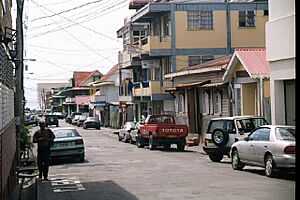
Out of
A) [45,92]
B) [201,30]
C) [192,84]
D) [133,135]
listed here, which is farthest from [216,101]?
[45,92]

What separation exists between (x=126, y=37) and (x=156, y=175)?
39.6 meters

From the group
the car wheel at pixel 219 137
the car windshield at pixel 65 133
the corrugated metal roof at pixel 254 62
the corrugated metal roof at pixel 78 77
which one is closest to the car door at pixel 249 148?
the car wheel at pixel 219 137

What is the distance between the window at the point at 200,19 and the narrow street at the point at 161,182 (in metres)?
21.0

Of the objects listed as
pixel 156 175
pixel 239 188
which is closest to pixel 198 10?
pixel 156 175

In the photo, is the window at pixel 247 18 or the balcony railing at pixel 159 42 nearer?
the balcony railing at pixel 159 42

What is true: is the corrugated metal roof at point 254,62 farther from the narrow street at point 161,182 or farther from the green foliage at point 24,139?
the green foliage at point 24,139

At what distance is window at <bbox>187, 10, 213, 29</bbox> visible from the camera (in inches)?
1598

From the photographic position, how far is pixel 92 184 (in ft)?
49.0

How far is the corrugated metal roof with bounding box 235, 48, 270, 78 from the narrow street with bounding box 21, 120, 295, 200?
5.46 metres

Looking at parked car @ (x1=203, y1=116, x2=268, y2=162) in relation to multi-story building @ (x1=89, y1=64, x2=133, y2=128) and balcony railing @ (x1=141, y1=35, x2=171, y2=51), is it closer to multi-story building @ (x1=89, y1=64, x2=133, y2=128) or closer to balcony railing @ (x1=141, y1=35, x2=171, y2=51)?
balcony railing @ (x1=141, y1=35, x2=171, y2=51)

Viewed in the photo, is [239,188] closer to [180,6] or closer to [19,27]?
[19,27]

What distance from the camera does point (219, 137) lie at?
20.7 meters

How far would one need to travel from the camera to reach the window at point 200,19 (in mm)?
40594

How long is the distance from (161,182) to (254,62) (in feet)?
41.6
